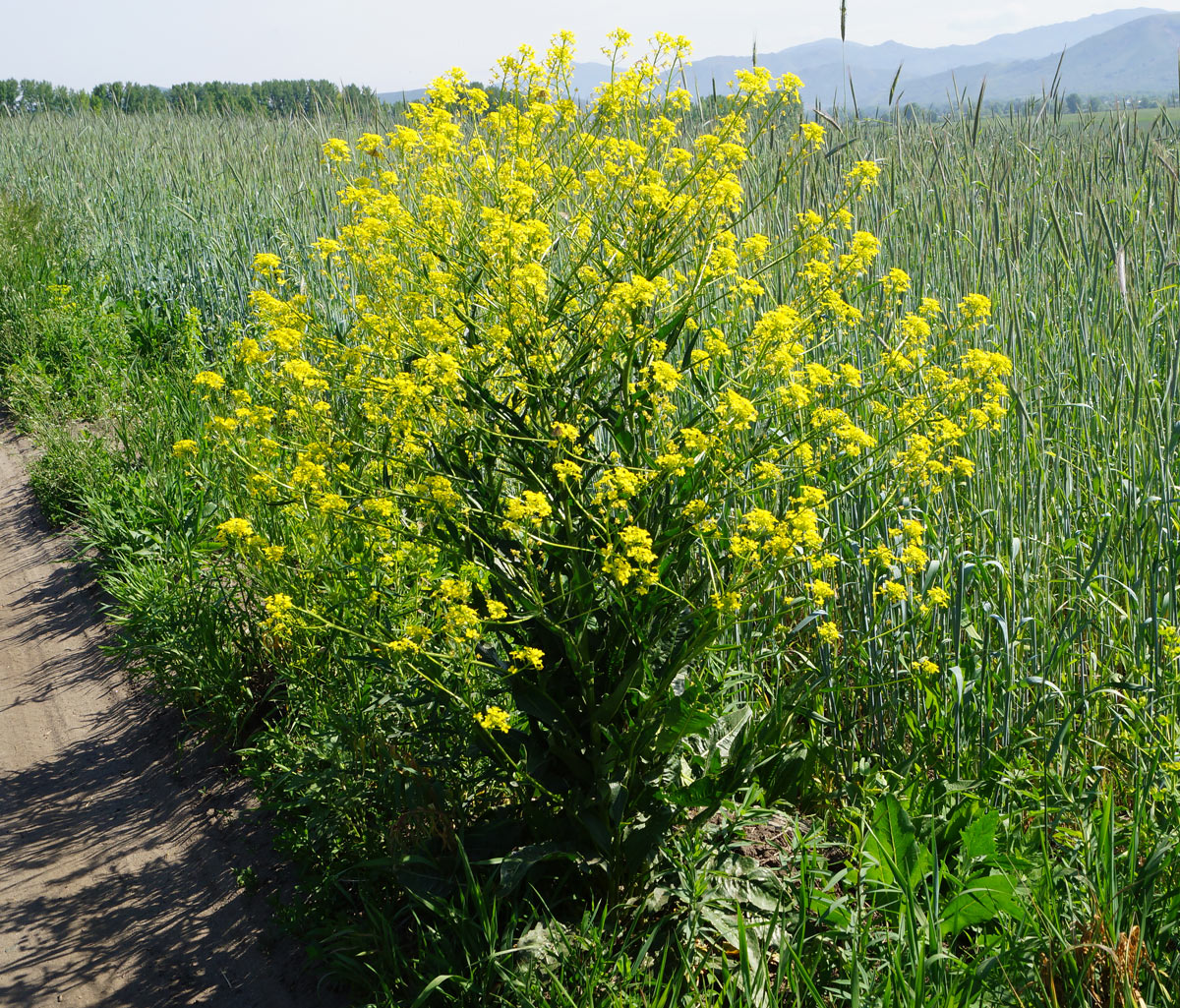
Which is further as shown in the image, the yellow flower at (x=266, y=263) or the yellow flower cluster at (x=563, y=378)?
the yellow flower at (x=266, y=263)

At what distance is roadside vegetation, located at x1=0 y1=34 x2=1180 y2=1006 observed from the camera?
1.84m

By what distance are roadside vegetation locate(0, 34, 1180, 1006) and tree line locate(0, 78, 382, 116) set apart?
19.2ft

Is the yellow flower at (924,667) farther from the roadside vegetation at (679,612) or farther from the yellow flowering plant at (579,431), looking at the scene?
the yellow flowering plant at (579,431)

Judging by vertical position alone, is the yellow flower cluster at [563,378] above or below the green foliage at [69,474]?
above

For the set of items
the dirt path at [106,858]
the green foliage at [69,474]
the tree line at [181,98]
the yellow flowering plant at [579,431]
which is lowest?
the dirt path at [106,858]

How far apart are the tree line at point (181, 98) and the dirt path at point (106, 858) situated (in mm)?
5264

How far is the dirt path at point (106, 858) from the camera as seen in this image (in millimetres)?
2344

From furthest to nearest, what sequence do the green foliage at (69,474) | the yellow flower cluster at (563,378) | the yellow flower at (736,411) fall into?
the green foliage at (69,474)
the yellow flower cluster at (563,378)
the yellow flower at (736,411)

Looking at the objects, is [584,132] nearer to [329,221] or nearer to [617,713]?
[617,713]

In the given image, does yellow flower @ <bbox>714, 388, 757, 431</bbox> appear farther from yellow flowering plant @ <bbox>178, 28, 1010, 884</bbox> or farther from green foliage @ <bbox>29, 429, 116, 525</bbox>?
green foliage @ <bbox>29, 429, 116, 525</bbox>

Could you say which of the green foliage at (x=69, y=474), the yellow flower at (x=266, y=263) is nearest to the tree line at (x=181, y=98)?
the green foliage at (x=69, y=474)

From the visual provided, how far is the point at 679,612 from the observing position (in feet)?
6.55

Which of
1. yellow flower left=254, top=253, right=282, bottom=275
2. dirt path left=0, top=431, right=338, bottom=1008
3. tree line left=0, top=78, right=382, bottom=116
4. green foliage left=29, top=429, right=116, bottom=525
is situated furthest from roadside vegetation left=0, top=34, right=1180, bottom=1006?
tree line left=0, top=78, right=382, bottom=116

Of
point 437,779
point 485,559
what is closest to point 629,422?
point 485,559
